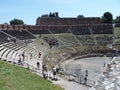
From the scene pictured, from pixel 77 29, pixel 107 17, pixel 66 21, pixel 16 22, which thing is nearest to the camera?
pixel 77 29

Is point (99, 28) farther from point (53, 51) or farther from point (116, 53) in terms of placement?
point (53, 51)

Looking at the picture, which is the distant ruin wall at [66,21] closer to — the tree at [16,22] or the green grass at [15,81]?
the tree at [16,22]

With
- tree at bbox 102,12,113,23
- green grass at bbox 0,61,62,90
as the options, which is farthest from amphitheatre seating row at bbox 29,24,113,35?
green grass at bbox 0,61,62,90

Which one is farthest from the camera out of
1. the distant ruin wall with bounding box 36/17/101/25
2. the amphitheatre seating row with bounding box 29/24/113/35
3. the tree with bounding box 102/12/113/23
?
the tree with bounding box 102/12/113/23

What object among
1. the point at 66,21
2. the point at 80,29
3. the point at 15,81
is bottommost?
the point at 15,81

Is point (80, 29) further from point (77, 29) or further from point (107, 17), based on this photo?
point (107, 17)

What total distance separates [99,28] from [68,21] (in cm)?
1422

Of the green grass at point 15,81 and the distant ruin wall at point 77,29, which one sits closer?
the green grass at point 15,81

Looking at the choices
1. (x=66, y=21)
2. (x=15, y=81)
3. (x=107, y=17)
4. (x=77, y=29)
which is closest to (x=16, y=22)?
(x=66, y=21)

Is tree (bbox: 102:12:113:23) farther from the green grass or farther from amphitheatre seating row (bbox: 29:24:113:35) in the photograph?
the green grass

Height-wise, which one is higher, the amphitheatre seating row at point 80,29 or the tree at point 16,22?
the tree at point 16,22

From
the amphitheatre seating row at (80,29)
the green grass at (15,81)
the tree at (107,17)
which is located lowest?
the green grass at (15,81)

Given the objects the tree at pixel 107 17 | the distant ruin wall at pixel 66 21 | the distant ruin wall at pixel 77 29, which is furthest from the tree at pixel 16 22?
the tree at pixel 107 17

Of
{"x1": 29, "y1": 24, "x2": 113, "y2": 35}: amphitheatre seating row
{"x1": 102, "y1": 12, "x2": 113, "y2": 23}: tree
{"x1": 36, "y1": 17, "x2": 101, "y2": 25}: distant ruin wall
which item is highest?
{"x1": 102, "y1": 12, "x2": 113, "y2": 23}: tree
